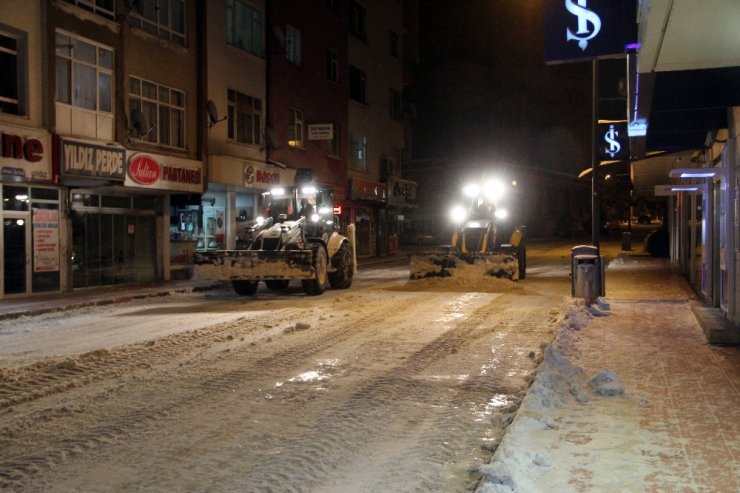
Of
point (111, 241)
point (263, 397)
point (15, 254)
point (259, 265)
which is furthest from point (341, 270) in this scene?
point (263, 397)

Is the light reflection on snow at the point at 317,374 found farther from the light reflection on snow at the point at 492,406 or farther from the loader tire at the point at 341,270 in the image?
the loader tire at the point at 341,270

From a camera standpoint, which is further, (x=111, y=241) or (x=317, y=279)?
(x=111, y=241)

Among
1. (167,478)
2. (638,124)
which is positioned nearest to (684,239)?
(638,124)

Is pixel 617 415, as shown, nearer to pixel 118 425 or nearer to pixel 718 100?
pixel 118 425

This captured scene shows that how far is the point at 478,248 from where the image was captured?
69.1 feet

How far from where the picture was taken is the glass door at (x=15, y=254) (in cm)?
1764

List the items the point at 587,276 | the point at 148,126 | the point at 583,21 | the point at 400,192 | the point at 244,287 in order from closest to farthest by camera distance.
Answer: the point at 583,21
the point at 587,276
the point at 244,287
the point at 148,126
the point at 400,192

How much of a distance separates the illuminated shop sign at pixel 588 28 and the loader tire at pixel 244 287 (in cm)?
993

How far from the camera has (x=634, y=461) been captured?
212 inches

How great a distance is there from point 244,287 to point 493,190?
8.33 m

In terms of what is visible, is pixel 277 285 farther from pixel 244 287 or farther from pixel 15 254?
pixel 15 254

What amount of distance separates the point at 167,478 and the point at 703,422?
4.59 metres

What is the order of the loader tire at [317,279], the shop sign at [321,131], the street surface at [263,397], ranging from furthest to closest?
the shop sign at [321,131]
the loader tire at [317,279]
the street surface at [263,397]

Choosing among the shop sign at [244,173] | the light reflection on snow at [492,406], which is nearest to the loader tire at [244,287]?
the shop sign at [244,173]
